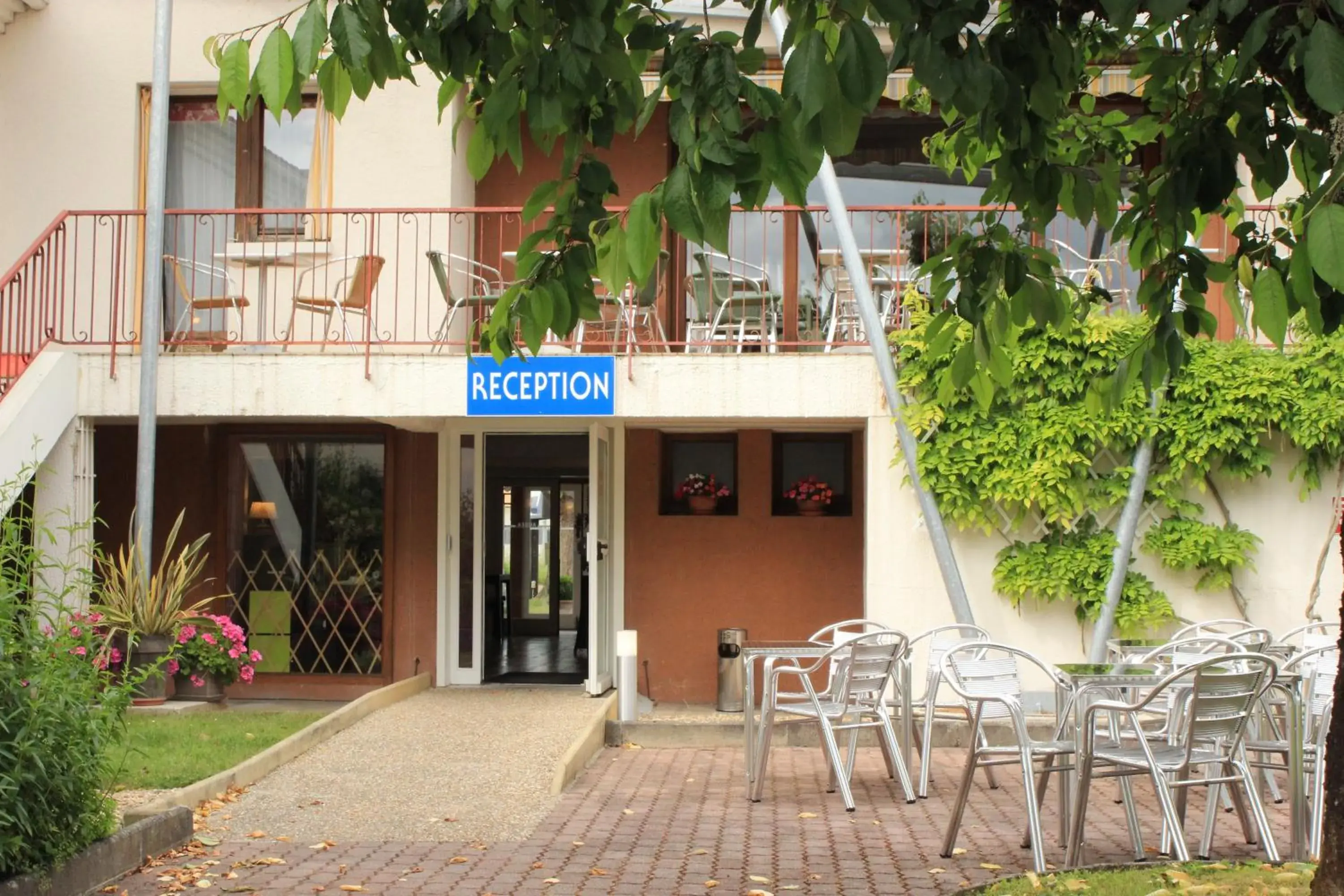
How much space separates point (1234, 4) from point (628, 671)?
304 inches

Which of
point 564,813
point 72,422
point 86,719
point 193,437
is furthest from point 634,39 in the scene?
point 193,437

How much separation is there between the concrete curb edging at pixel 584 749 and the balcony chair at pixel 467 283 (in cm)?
272

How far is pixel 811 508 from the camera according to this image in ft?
41.4

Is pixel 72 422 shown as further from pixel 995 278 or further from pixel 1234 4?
pixel 1234 4

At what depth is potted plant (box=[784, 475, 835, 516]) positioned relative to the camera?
12.6 metres

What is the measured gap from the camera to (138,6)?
12.7 meters

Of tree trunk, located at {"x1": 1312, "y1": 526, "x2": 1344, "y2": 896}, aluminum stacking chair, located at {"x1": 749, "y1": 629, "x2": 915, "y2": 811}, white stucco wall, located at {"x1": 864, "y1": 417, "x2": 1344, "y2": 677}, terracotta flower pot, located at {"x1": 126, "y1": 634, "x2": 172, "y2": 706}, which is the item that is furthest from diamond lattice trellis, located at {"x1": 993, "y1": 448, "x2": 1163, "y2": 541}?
tree trunk, located at {"x1": 1312, "y1": 526, "x2": 1344, "y2": 896}

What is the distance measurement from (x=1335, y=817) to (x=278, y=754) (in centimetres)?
611

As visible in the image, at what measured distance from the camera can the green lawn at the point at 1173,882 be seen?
472 cm

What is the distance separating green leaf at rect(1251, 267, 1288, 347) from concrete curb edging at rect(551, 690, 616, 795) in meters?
5.53

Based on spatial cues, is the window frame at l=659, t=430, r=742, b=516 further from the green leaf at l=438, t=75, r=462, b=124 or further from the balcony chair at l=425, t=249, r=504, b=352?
Result: the green leaf at l=438, t=75, r=462, b=124

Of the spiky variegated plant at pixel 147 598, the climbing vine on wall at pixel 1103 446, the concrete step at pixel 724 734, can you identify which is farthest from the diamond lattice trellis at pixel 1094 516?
the spiky variegated plant at pixel 147 598

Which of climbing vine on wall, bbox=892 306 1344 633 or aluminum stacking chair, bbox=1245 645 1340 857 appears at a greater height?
climbing vine on wall, bbox=892 306 1344 633

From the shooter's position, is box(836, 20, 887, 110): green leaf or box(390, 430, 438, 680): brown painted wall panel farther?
box(390, 430, 438, 680): brown painted wall panel
